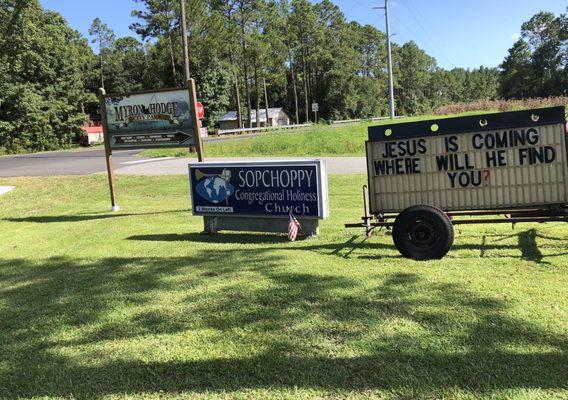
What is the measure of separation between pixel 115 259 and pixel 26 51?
154ft

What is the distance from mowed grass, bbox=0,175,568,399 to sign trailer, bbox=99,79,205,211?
10.6 feet

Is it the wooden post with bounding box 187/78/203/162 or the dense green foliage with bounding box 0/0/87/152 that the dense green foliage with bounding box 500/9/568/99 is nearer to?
the dense green foliage with bounding box 0/0/87/152

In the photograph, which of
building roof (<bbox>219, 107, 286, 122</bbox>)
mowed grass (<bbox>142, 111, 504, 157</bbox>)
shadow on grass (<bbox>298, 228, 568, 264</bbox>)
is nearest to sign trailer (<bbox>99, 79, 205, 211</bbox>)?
shadow on grass (<bbox>298, 228, 568, 264</bbox>)

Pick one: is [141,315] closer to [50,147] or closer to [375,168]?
[375,168]

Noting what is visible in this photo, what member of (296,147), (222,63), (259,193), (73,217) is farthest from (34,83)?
(259,193)

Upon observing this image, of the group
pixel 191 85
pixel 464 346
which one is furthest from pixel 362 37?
pixel 464 346

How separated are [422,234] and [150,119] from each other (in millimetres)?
6410

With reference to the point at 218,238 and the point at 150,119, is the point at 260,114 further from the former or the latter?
the point at 218,238

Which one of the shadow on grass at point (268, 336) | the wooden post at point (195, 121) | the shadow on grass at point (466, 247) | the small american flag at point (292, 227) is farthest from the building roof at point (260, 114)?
the shadow on grass at point (268, 336)

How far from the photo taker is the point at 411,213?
18.2ft

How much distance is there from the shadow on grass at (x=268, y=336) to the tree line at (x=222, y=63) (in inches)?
1710

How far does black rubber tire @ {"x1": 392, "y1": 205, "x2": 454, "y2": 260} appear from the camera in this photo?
544 cm

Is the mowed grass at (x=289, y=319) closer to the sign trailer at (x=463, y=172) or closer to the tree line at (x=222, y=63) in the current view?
the sign trailer at (x=463, y=172)

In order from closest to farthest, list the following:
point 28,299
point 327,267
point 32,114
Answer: point 28,299 < point 327,267 < point 32,114
